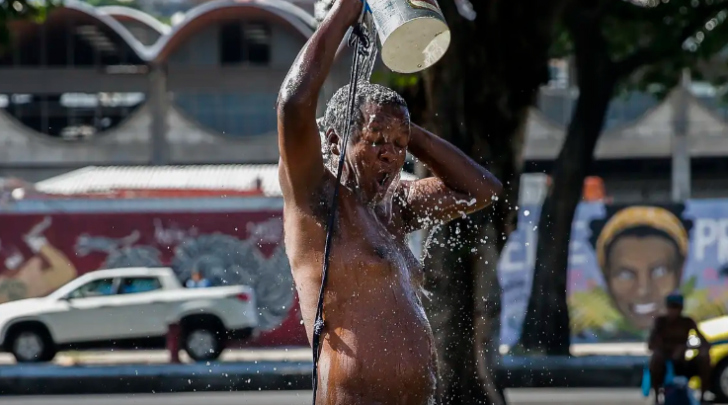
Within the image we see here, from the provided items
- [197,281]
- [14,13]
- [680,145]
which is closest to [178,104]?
[680,145]

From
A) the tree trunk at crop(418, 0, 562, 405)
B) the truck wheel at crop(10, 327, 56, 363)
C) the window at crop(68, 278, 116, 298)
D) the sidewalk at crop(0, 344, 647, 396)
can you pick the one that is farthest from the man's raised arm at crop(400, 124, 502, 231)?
the truck wheel at crop(10, 327, 56, 363)

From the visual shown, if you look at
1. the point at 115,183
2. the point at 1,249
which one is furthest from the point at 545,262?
the point at 115,183

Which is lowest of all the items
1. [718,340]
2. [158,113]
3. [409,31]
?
[718,340]

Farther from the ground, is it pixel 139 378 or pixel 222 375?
pixel 222 375

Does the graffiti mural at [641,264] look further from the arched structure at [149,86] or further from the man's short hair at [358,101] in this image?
the man's short hair at [358,101]

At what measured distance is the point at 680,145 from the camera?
109 feet

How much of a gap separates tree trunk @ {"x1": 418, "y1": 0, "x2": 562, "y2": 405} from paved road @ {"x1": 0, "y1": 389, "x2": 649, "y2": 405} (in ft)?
12.9

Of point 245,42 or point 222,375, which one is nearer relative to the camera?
point 222,375

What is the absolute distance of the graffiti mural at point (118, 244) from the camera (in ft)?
61.5

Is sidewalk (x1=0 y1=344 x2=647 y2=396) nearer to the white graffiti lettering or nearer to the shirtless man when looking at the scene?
the white graffiti lettering

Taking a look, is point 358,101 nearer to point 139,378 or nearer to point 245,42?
point 139,378

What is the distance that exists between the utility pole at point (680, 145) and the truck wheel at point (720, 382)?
20328mm

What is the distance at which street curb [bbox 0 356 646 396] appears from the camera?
13641 mm

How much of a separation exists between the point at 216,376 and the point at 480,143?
6077 millimetres
